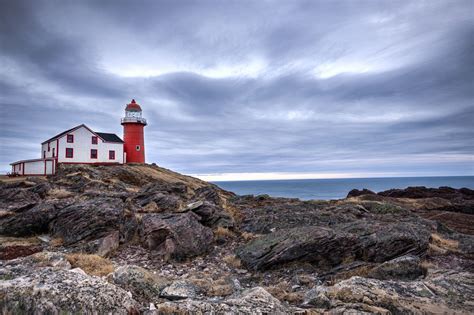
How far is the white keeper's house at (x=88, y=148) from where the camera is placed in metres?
50.8

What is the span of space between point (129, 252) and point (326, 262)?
9.68 metres

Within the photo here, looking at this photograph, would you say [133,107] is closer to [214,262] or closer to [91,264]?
[214,262]

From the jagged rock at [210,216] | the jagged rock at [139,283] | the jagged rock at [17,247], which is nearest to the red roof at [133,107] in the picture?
the jagged rock at [210,216]

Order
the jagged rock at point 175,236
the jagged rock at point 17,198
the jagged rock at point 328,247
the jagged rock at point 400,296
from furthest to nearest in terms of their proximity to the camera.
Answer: the jagged rock at point 17,198 → the jagged rock at point 175,236 → the jagged rock at point 328,247 → the jagged rock at point 400,296

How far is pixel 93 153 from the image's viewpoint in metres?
56.1

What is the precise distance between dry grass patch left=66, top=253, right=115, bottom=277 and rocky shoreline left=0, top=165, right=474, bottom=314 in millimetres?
61

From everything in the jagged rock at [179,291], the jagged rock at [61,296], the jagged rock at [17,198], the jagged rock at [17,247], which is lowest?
the jagged rock at [179,291]

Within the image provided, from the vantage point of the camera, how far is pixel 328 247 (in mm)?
13445

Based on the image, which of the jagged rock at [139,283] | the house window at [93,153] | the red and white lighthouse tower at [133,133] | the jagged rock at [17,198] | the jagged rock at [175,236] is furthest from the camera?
the red and white lighthouse tower at [133,133]

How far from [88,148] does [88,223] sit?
44.8 metres

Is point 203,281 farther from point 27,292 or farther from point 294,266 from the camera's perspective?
point 27,292

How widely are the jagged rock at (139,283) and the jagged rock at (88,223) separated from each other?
5649mm

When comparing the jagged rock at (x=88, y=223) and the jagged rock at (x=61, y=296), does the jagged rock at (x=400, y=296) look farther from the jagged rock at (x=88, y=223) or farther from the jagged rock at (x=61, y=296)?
the jagged rock at (x=88, y=223)

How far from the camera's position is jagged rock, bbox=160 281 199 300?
8.89 metres
